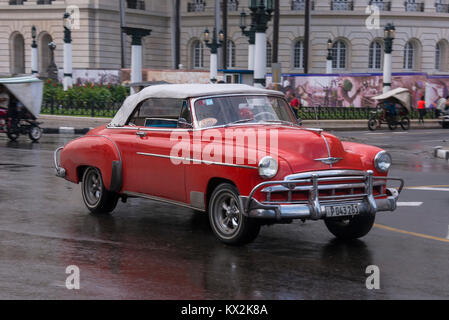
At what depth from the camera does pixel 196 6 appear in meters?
61.3

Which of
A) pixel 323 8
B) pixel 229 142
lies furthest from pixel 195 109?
pixel 323 8

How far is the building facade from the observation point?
55438 mm

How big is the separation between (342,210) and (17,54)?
183 ft

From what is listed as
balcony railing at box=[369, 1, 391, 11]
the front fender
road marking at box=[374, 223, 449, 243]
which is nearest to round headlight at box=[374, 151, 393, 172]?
road marking at box=[374, 223, 449, 243]

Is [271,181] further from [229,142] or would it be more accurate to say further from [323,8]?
[323,8]

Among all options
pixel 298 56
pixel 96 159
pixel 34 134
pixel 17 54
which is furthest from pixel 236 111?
pixel 17 54

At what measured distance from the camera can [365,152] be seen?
7.96 m

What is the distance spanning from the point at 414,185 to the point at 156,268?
7.55 m

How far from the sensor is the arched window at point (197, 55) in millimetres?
61562

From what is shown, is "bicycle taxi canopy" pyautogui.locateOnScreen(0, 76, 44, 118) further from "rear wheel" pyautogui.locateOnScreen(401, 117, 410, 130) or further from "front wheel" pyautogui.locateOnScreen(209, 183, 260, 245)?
"rear wheel" pyautogui.locateOnScreen(401, 117, 410, 130)

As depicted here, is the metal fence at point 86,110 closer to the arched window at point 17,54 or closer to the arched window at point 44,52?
the arched window at point 44,52

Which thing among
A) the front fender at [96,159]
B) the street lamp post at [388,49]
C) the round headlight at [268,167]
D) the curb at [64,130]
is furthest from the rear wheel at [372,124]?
the round headlight at [268,167]

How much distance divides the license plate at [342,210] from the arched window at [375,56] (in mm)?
53216

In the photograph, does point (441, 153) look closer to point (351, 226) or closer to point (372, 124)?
point (372, 124)
